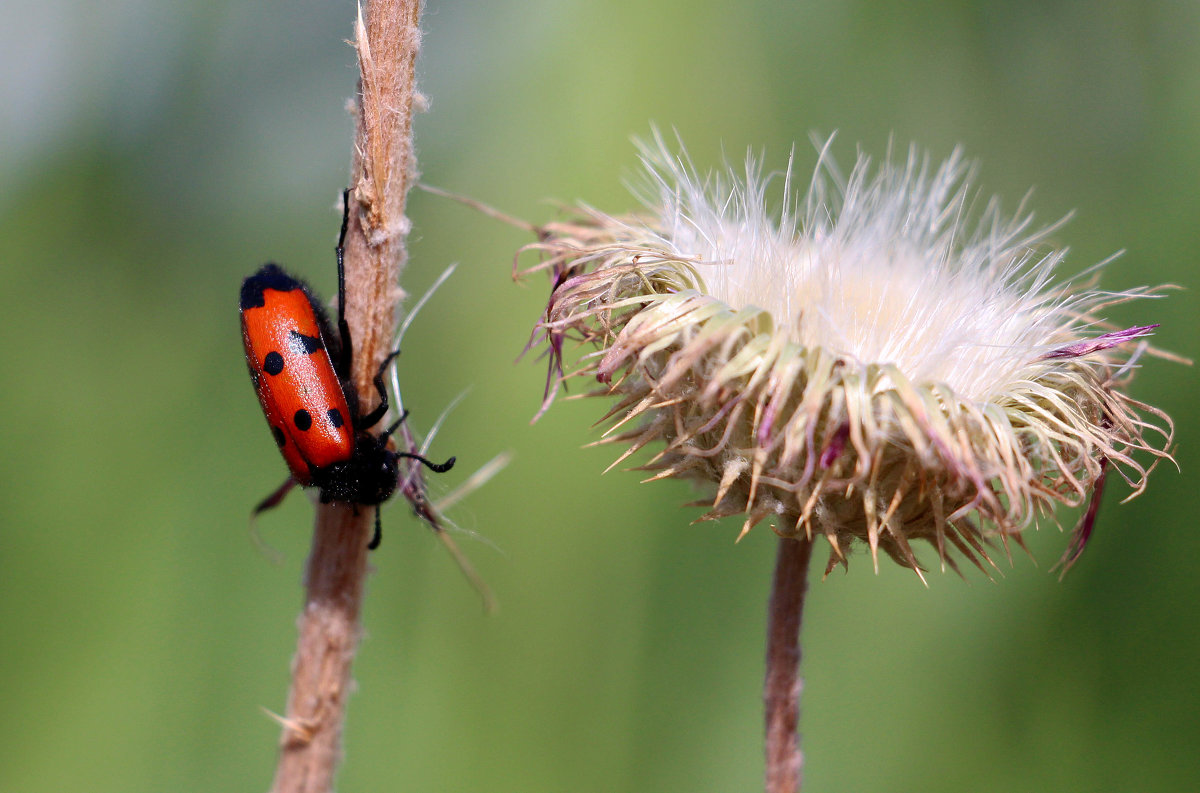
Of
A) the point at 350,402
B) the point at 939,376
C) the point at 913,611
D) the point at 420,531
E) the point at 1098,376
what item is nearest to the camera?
the point at 939,376

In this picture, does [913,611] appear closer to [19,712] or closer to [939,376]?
[939,376]

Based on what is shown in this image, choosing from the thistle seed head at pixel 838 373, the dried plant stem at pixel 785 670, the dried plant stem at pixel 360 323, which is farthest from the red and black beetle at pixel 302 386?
the dried plant stem at pixel 785 670

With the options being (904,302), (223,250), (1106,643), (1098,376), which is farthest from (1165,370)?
(223,250)

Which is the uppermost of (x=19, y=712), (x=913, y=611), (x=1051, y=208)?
(x=1051, y=208)

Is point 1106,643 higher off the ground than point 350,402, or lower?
lower

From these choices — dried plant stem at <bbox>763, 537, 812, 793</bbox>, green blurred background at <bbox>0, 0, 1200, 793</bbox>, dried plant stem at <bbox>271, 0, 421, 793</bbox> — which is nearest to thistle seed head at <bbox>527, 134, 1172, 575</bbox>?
dried plant stem at <bbox>763, 537, 812, 793</bbox>

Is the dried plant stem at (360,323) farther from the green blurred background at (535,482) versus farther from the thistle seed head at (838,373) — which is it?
the green blurred background at (535,482)

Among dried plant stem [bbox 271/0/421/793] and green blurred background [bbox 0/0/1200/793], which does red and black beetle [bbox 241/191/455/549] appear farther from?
green blurred background [bbox 0/0/1200/793]

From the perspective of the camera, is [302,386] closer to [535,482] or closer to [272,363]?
[272,363]
